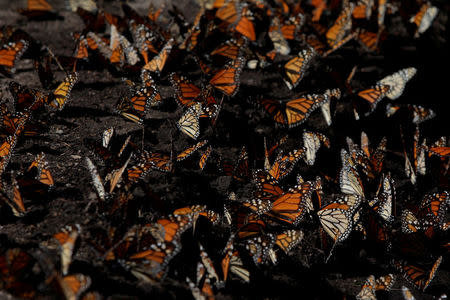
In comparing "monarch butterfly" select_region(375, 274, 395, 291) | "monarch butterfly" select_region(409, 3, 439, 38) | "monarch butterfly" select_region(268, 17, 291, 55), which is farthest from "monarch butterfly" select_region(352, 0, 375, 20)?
"monarch butterfly" select_region(375, 274, 395, 291)

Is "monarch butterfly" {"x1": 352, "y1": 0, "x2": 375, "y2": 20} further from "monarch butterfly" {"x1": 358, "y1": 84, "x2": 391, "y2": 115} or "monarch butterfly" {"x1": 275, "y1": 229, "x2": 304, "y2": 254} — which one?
"monarch butterfly" {"x1": 275, "y1": 229, "x2": 304, "y2": 254}

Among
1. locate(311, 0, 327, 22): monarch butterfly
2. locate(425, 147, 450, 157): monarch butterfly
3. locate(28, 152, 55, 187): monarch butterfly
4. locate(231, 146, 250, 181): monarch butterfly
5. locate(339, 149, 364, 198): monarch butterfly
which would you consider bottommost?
locate(28, 152, 55, 187): monarch butterfly

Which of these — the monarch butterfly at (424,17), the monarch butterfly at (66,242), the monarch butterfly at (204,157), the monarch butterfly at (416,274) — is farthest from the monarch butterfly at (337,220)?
the monarch butterfly at (424,17)

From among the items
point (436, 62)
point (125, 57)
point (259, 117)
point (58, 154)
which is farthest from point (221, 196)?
point (436, 62)

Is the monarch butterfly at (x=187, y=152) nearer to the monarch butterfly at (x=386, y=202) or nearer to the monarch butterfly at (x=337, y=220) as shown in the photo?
the monarch butterfly at (x=337, y=220)

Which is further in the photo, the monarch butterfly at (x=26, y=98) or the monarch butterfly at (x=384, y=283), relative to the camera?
the monarch butterfly at (x=26, y=98)

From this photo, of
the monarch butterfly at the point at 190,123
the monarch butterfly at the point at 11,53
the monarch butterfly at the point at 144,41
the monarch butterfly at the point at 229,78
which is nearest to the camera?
the monarch butterfly at the point at 190,123

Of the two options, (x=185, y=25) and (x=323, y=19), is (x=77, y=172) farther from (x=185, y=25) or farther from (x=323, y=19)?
(x=323, y=19)
